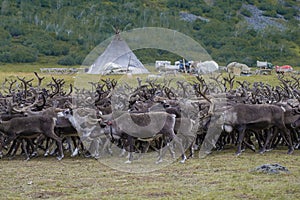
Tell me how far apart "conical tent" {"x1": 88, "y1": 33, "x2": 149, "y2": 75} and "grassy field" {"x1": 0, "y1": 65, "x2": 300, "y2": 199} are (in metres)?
29.7

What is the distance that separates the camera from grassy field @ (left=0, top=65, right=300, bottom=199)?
10.5 meters

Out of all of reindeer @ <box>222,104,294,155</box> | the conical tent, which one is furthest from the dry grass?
the conical tent

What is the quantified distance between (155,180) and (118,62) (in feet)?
114

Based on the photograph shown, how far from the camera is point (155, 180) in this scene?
11.9 m

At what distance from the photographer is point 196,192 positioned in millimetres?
10641

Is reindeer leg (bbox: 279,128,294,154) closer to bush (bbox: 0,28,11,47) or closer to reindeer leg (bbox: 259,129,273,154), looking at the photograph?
reindeer leg (bbox: 259,129,273,154)

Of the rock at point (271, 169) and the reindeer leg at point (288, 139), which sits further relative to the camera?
the reindeer leg at point (288, 139)

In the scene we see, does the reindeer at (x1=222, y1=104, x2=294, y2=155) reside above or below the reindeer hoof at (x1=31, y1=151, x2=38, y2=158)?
above

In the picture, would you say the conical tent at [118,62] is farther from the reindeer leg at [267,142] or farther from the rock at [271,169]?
the rock at [271,169]

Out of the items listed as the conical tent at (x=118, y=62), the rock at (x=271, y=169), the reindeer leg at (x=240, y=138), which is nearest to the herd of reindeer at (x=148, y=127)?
the reindeer leg at (x=240, y=138)

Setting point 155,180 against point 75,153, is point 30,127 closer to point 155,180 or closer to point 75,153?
point 75,153

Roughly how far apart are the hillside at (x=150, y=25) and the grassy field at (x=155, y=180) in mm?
48351

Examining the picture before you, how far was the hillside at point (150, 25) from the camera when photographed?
78938 mm

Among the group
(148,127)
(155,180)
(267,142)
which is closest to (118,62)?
(267,142)
